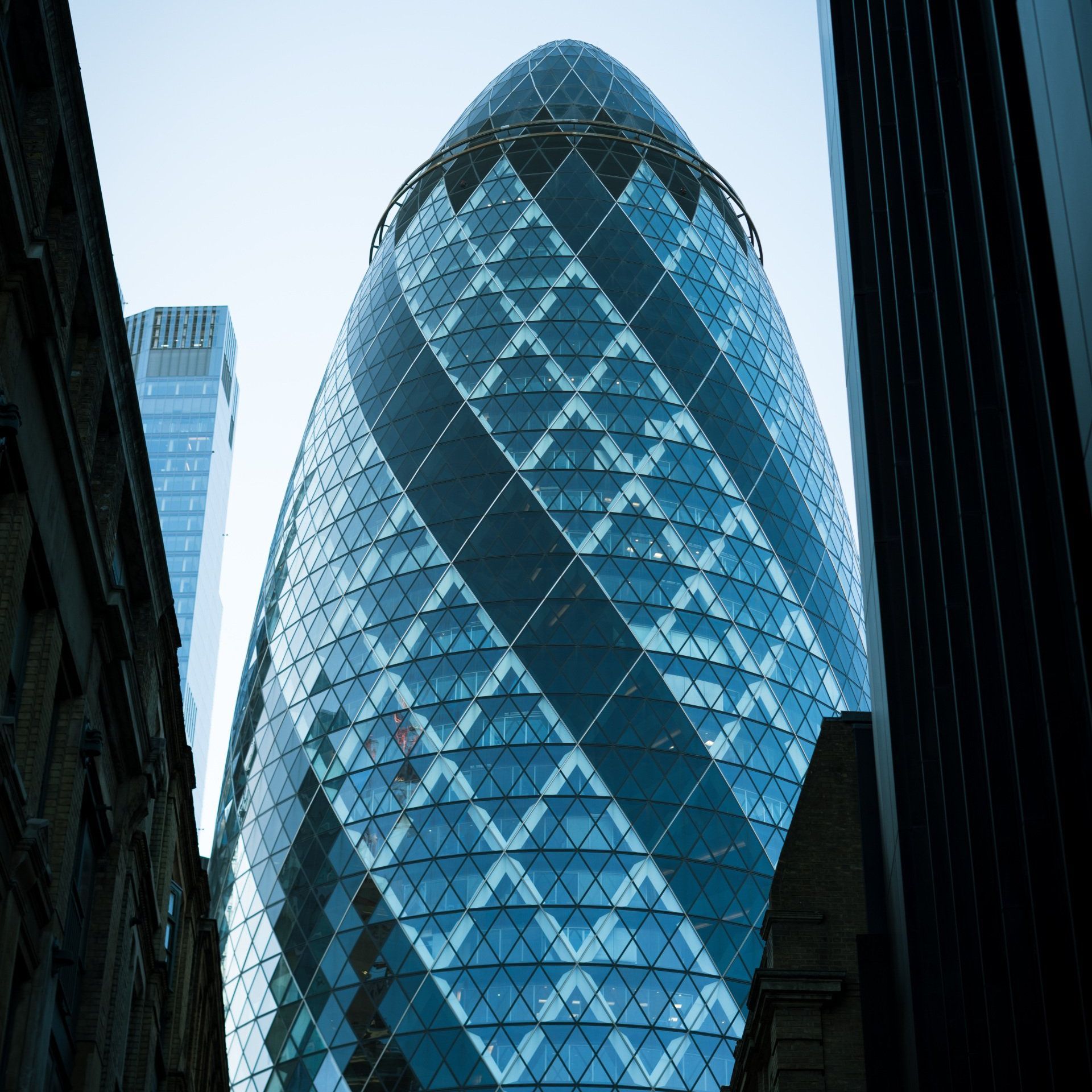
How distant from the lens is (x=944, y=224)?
1805 cm

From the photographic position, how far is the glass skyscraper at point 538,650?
51000mm

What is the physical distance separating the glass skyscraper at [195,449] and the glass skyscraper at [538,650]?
64.1m

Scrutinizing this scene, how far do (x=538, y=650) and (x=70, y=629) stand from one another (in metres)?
37.7

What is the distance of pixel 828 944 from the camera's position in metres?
24.6

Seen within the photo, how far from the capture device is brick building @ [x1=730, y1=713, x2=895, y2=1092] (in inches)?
910

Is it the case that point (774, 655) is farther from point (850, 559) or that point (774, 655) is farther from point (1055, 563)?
point (1055, 563)

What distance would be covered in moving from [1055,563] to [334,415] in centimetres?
5397

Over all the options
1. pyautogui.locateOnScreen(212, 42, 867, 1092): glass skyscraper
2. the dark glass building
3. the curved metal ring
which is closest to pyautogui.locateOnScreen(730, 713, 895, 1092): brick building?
the dark glass building

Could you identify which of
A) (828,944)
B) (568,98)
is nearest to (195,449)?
(568,98)

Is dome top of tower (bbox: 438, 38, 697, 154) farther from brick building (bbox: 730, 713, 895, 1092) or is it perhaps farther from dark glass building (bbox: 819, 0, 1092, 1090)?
brick building (bbox: 730, 713, 895, 1092)

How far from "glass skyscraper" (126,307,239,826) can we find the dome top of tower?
6094 cm

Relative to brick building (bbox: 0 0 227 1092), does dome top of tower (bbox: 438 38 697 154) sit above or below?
above

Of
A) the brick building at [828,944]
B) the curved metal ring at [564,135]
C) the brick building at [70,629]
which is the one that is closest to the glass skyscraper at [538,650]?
the curved metal ring at [564,135]

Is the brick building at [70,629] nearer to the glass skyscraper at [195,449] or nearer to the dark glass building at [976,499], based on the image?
the dark glass building at [976,499]
